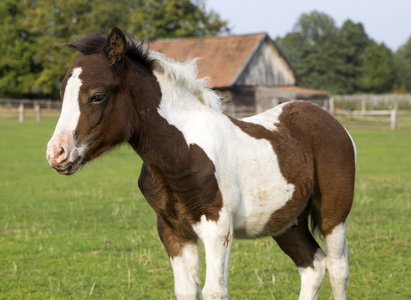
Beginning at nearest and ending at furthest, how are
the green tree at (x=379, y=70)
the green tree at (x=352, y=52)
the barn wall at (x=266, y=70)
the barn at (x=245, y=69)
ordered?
the barn at (x=245, y=69) → the barn wall at (x=266, y=70) → the green tree at (x=379, y=70) → the green tree at (x=352, y=52)

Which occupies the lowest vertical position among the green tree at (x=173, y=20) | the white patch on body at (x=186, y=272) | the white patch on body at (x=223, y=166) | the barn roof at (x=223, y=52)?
the white patch on body at (x=186, y=272)

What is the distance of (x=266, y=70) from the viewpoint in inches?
1603

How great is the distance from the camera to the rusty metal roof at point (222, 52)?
3812 cm

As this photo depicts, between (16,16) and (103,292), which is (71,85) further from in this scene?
(16,16)

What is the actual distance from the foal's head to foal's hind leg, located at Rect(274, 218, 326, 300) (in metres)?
1.86

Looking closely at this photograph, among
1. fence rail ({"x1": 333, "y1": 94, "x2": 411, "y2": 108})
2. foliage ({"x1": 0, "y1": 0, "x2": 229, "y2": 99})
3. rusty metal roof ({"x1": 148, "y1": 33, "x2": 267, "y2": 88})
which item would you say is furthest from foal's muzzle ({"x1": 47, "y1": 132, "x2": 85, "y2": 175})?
fence rail ({"x1": 333, "y1": 94, "x2": 411, "y2": 108})

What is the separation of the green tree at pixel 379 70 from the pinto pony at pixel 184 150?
79.7m

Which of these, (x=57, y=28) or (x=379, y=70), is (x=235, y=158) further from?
(x=379, y=70)

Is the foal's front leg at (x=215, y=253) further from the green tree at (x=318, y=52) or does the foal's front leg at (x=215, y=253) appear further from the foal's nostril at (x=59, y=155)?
the green tree at (x=318, y=52)

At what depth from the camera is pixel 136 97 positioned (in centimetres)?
382

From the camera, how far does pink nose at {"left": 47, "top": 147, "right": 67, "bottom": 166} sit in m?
3.44

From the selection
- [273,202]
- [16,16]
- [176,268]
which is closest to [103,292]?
[176,268]

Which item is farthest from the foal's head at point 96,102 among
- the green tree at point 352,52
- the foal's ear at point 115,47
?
the green tree at point 352,52

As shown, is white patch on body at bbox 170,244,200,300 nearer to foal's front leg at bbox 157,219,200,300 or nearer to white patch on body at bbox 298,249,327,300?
foal's front leg at bbox 157,219,200,300
